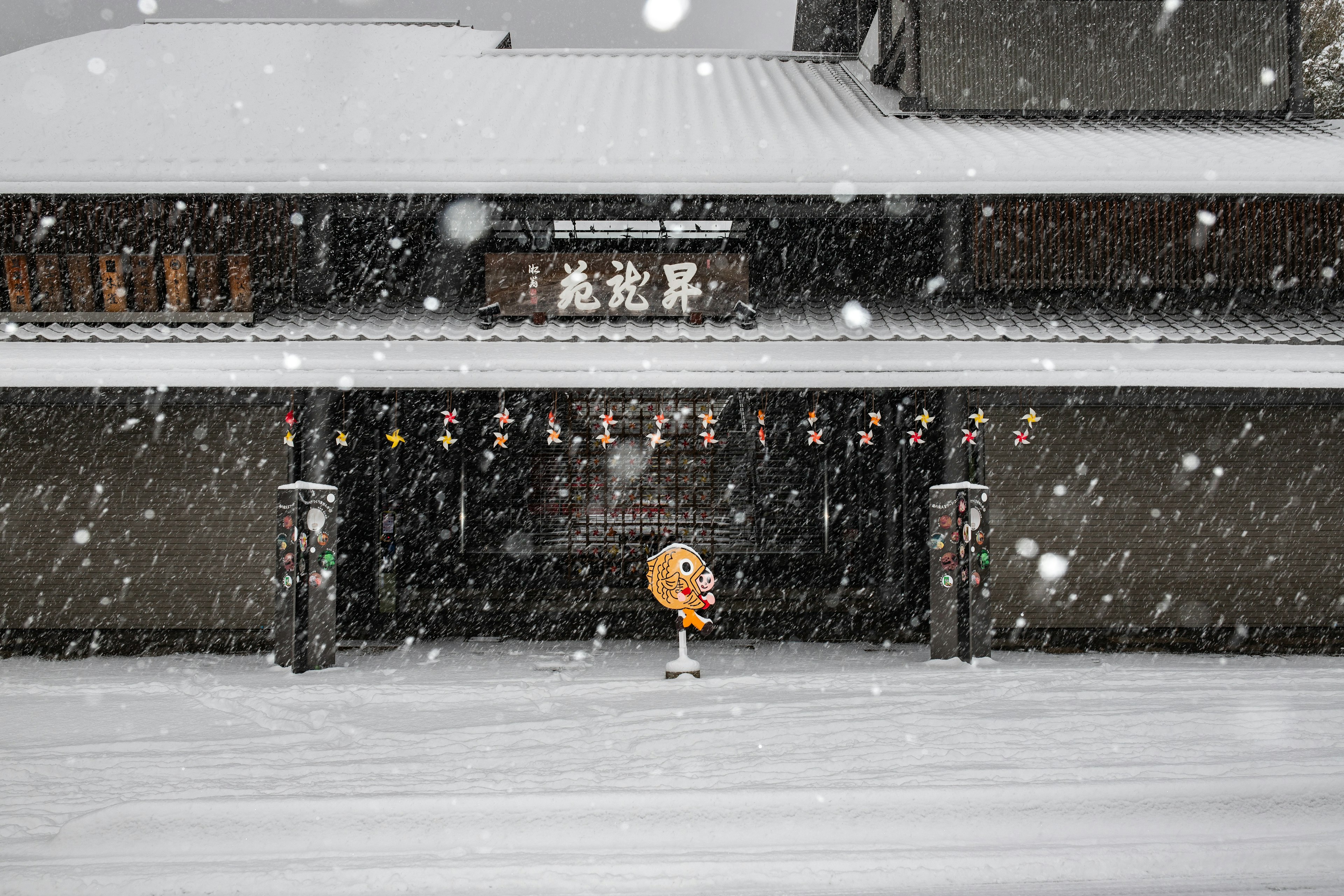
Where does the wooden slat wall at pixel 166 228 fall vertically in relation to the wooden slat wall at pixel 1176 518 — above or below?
above

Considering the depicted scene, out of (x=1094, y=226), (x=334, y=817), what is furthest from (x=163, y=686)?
(x=1094, y=226)

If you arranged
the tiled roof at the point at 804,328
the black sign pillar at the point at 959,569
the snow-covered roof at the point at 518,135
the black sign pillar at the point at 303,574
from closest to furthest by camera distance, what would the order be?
the black sign pillar at the point at 303,574 < the black sign pillar at the point at 959,569 < the tiled roof at the point at 804,328 < the snow-covered roof at the point at 518,135

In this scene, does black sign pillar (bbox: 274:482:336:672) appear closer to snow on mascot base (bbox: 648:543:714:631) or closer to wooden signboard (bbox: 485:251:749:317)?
wooden signboard (bbox: 485:251:749:317)

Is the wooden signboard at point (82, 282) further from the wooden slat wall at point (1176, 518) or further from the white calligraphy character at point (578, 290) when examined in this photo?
the wooden slat wall at point (1176, 518)

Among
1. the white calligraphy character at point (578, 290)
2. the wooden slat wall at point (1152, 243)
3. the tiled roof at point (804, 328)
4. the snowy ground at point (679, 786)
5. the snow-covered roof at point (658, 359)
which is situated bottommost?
the snowy ground at point (679, 786)

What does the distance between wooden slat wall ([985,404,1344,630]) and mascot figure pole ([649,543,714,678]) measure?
3.50 metres

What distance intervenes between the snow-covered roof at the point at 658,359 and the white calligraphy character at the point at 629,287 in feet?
2.77

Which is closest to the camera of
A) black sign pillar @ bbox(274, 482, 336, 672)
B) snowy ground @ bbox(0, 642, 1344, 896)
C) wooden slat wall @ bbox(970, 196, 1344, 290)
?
snowy ground @ bbox(0, 642, 1344, 896)

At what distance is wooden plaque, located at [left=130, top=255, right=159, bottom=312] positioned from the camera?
8.60 m

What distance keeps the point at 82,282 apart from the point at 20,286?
0.63 meters

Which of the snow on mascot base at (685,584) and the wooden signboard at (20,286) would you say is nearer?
the snow on mascot base at (685,584)

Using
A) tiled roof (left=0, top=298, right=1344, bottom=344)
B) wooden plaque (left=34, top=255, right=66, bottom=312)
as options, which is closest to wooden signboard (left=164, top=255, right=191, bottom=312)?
tiled roof (left=0, top=298, right=1344, bottom=344)

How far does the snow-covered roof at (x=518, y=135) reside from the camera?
847 centimetres

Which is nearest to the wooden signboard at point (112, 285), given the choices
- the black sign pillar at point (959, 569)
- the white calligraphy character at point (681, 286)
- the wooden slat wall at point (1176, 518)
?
the white calligraphy character at point (681, 286)
